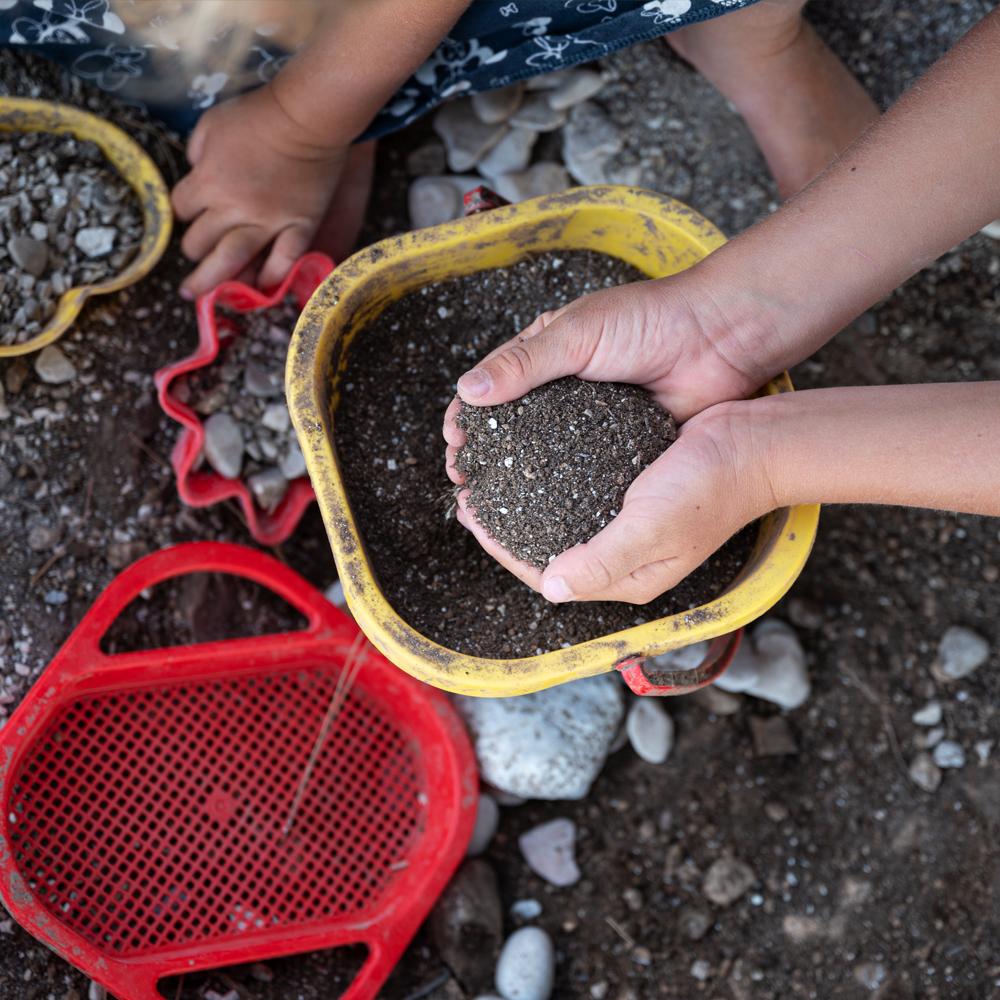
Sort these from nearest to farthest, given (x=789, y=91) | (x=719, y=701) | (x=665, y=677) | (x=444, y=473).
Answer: (x=665, y=677), (x=444, y=473), (x=789, y=91), (x=719, y=701)

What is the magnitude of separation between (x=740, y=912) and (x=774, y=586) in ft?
2.47

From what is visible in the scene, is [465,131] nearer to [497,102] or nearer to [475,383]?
[497,102]

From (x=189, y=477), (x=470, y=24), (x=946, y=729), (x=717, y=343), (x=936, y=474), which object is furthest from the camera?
(x=946, y=729)

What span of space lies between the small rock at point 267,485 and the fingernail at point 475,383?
51cm

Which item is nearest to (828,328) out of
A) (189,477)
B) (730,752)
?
(730,752)

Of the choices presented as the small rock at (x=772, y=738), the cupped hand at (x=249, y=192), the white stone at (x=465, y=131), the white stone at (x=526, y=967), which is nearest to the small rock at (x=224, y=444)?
the cupped hand at (x=249, y=192)

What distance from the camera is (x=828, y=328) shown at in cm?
109

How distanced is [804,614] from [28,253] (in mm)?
1412

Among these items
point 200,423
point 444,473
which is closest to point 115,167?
point 200,423

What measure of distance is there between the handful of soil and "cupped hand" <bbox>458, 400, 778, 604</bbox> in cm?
3

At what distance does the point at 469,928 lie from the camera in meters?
1.38

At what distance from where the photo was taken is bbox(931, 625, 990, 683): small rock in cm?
150

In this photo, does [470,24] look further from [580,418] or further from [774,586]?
[774,586]

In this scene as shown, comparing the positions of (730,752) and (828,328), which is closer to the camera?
(828,328)
